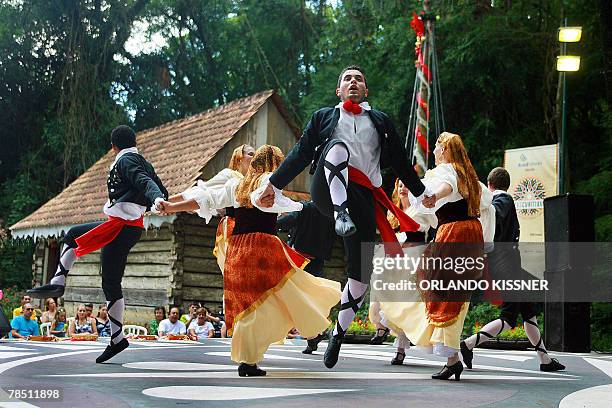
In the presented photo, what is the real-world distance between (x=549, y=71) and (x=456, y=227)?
543 inches

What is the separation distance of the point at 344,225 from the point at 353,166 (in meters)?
0.65

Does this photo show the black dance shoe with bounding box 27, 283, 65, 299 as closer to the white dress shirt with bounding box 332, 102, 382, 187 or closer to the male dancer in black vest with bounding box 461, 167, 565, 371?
the white dress shirt with bounding box 332, 102, 382, 187

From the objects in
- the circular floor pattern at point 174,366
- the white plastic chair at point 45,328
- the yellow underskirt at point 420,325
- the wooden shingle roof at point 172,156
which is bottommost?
the white plastic chair at point 45,328

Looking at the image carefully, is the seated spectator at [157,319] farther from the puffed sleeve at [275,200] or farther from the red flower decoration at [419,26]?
the puffed sleeve at [275,200]

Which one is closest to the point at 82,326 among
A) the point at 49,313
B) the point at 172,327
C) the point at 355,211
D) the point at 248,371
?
the point at 172,327

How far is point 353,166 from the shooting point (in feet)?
17.8

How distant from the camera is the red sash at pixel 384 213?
5.43 metres

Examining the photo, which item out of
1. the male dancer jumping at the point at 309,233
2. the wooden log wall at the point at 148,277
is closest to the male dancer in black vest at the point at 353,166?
the male dancer jumping at the point at 309,233

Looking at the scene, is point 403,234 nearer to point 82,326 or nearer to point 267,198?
point 267,198

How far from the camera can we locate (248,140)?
1750cm

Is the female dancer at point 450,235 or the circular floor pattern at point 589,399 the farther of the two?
the female dancer at point 450,235

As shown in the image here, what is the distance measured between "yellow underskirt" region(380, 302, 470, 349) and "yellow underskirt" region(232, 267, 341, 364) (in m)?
0.72

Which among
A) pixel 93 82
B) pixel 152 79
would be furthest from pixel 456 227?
pixel 152 79

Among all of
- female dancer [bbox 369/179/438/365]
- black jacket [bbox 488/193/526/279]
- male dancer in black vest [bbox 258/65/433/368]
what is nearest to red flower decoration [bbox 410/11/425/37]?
female dancer [bbox 369/179/438/365]
